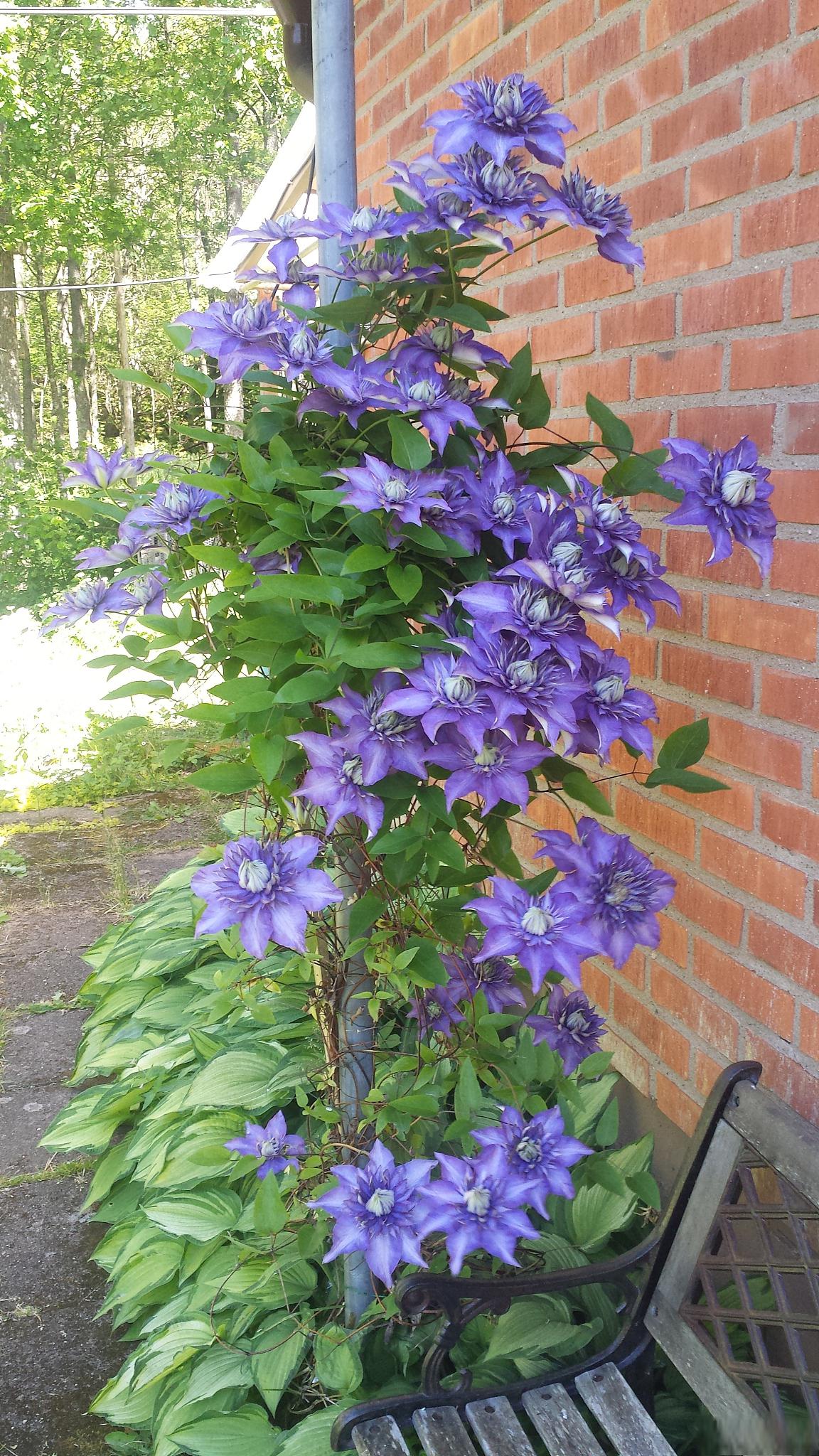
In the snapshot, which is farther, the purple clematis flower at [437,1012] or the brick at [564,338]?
the brick at [564,338]

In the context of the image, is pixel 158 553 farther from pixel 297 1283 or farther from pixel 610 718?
pixel 297 1283

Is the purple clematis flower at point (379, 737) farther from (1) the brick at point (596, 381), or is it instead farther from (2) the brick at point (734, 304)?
(1) the brick at point (596, 381)

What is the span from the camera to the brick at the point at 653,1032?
1906mm

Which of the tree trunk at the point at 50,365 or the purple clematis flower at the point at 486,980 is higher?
the tree trunk at the point at 50,365

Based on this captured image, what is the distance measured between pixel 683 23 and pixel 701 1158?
166 centimetres

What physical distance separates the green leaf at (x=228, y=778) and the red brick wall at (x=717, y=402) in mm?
735

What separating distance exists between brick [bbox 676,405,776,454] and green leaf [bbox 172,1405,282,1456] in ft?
4.89

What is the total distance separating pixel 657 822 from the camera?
1970 mm

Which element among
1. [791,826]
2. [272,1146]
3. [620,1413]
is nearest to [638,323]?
[791,826]

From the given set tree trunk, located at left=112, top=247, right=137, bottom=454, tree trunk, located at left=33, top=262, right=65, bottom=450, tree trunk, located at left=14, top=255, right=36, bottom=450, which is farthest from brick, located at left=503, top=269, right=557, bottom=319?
tree trunk, located at left=33, top=262, right=65, bottom=450

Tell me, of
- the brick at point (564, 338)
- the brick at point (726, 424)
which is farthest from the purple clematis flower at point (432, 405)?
the brick at point (564, 338)

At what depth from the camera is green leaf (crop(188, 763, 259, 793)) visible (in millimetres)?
1399

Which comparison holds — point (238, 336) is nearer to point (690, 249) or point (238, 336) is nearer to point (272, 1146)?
point (690, 249)

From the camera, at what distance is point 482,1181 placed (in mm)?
1305
